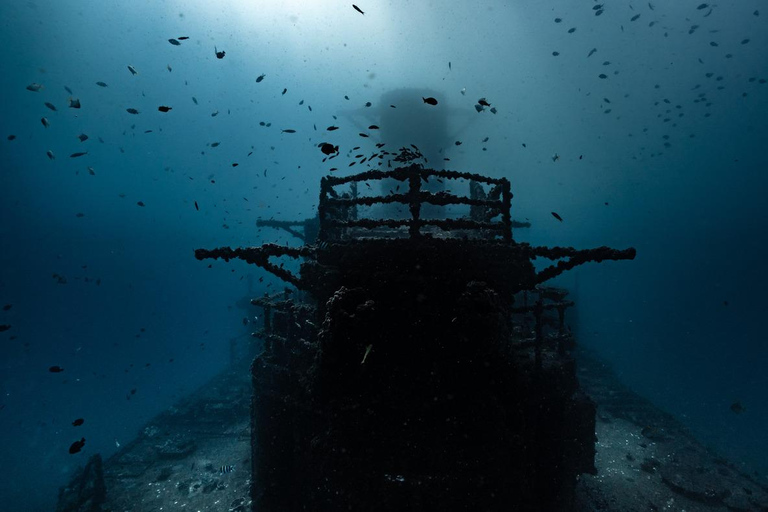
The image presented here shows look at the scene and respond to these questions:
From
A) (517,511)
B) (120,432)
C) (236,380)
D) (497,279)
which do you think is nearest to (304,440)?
(517,511)

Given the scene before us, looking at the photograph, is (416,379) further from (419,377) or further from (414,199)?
(414,199)

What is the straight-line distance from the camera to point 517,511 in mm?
4340

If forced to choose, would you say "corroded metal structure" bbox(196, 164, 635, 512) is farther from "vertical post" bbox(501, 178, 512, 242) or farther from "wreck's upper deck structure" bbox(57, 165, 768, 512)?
"vertical post" bbox(501, 178, 512, 242)

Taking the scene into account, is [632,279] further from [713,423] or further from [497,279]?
[497,279]

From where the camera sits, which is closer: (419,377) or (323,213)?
(419,377)

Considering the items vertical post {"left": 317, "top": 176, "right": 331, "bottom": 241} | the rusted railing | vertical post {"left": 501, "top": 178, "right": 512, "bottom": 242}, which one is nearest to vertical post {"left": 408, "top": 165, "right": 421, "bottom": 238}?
the rusted railing

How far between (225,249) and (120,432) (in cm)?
7140

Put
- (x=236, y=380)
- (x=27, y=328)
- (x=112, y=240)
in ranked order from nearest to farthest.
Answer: (x=236, y=380) < (x=27, y=328) < (x=112, y=240)

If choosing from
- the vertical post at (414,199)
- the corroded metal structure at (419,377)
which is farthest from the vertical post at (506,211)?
the vertical post at (414,199)

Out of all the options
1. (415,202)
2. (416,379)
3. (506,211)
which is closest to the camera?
(416,379)

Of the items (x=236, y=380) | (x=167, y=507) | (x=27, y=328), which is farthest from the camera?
(x=27, y=328)

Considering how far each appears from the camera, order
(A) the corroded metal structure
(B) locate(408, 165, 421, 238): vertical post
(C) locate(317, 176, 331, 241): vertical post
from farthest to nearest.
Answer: (C) locate(317, 176, 331, 241): vertical post, (B) locate(408, 165, 421, 238): vertical post, (A) the corroded metal structure

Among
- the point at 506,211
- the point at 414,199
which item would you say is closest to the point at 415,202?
the point at 414,199

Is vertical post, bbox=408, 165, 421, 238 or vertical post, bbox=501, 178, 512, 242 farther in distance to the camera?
vertical post, bbox=501, 178, 512, 242
